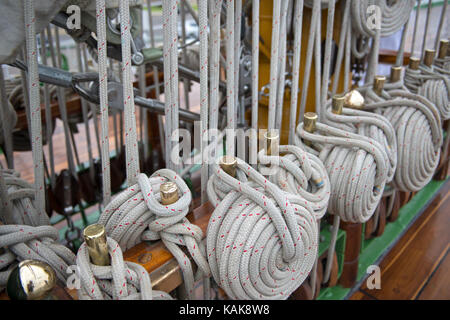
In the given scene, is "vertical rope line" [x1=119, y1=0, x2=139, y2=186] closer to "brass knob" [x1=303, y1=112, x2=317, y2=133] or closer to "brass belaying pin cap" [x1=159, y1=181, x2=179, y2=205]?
"brass belaying pin cap" [x1=159, y1=181, x2=179, y2=205]

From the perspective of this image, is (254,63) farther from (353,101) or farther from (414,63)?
(414,63)

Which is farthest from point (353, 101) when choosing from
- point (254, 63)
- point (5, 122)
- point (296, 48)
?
point (5, 122)

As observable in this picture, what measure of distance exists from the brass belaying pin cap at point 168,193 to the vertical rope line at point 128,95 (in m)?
0.09

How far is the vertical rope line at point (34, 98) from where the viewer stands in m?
0.54

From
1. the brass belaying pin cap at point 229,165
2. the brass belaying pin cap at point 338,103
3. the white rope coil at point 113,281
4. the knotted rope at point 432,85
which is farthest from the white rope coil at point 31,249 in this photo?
the knotted rope at point 432,85

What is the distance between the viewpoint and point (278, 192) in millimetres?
617

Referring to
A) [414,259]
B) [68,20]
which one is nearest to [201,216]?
[68,20]

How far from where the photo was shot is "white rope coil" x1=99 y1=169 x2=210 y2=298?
600 millimetres

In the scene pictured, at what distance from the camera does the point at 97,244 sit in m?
0.54

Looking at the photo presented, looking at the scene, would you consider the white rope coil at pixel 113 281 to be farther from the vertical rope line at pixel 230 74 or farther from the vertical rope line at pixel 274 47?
the vertical rope line at pixel 274 47

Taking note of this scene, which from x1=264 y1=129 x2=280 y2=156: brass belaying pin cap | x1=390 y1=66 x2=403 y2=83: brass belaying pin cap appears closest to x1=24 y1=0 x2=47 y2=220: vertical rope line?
x1=264 y1=129 x2=280 y2=156: brass belaying pin cap

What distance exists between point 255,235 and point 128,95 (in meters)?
0.32

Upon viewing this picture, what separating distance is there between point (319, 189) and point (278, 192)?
0.18 meters

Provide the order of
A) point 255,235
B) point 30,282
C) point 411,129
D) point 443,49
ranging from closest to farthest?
point 30,282
point 255,235
point 411,129
point 443,49
